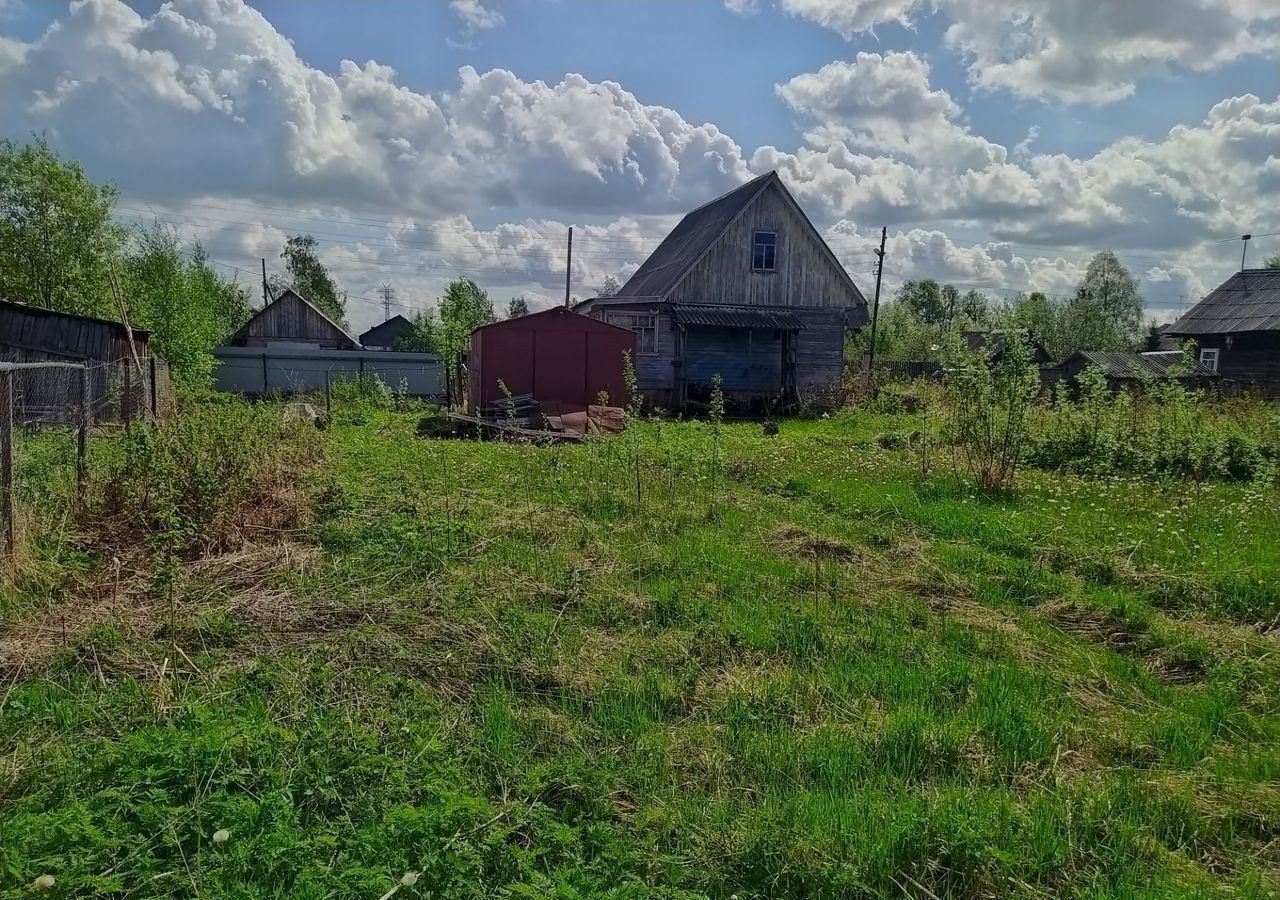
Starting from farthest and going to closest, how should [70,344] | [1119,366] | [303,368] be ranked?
[1119,366] → [303,368] → [70,344]

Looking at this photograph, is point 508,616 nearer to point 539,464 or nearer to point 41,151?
point 539,464

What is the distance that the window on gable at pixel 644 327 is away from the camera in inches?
906

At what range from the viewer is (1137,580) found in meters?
5.59

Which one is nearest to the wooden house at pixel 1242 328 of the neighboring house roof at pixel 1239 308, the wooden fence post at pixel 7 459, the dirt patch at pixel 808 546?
the neighboring house roof at pixel 1239 308

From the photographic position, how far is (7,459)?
16.2ft

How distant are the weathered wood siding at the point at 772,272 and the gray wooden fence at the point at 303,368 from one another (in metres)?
11.8

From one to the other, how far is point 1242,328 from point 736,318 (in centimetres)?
1850

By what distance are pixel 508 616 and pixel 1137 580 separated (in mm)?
4648

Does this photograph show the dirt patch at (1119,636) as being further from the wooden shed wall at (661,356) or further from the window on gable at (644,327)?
the window on gable at (644,327)

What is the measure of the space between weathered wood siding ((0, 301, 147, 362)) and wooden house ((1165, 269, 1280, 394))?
33279 mm

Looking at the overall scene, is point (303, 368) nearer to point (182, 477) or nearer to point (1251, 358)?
point (182, 477)

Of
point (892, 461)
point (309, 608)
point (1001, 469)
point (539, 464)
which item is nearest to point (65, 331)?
point (539, 464)

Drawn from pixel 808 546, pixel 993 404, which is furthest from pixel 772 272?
pixel 808 546

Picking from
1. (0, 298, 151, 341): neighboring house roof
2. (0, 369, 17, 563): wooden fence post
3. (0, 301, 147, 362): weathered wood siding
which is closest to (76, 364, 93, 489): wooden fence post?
(0, 369, 17, 563): wooden fence post
